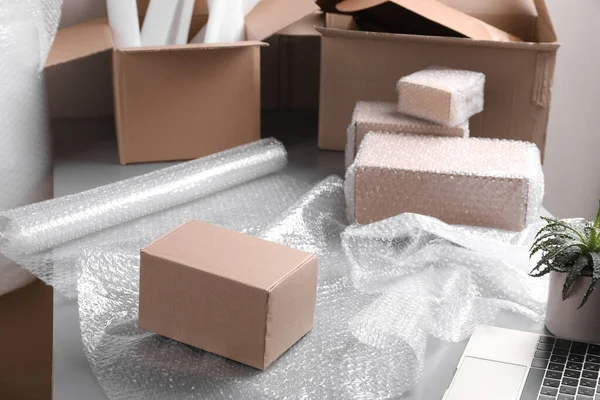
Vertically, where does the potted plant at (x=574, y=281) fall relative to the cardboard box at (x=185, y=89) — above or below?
below

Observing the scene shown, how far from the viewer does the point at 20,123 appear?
118 centimetres

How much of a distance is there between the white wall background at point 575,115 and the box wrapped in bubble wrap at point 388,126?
647 millimetres

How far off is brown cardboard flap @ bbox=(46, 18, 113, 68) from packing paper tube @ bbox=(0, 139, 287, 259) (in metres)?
0.21

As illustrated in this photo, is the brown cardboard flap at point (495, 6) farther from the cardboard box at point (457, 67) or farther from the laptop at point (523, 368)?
the laptop at point (523, 368)

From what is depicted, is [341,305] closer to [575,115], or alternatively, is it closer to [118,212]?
[118,212]

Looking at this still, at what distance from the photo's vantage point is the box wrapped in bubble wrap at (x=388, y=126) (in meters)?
1.23

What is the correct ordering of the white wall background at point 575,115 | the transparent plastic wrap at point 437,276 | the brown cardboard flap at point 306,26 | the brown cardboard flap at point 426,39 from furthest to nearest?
the white wall background at point 575,115, the brown cardboard flap at point 306,26, the brown cardboard flap at point 426,39, the transparent plastic wrap at point 437,276

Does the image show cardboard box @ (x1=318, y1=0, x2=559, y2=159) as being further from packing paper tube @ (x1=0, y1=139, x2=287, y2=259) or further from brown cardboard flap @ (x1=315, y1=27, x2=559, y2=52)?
packing paper tube @ (x1=0, y1=139, x2=287, y2=259)

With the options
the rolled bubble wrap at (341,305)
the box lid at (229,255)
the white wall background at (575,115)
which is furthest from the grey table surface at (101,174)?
the white wall background at (575,115)

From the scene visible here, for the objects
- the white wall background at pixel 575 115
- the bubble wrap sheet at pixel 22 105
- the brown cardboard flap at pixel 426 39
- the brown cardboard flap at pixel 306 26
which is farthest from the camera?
the white wall background at pixel 575 115

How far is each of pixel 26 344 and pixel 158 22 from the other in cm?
60

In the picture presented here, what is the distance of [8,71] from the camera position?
3.72ft

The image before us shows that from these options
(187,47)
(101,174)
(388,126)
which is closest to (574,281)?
(388,126)

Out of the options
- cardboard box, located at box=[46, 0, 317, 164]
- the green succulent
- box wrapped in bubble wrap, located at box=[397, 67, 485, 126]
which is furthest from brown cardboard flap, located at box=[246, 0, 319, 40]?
the green succulent
